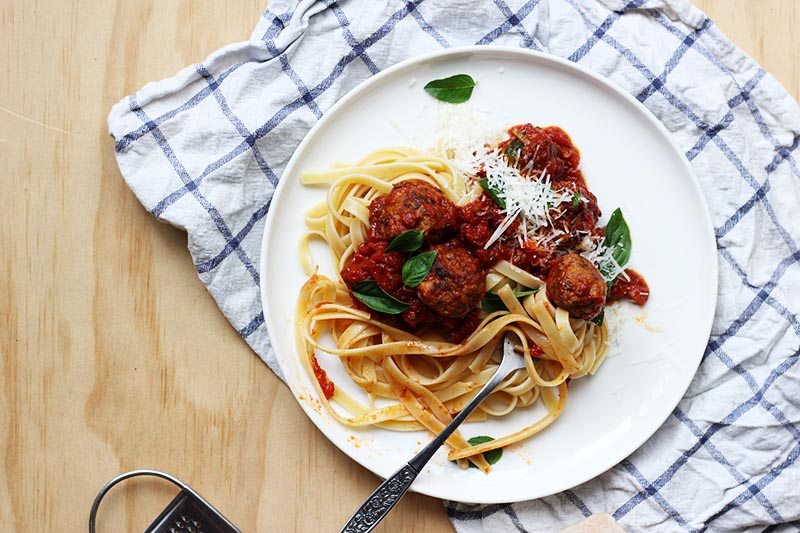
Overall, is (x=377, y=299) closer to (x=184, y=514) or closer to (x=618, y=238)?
(x=618, y=238)

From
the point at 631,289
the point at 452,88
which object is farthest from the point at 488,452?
the point at 452,88

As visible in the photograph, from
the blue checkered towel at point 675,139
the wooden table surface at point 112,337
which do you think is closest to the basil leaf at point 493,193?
the blue checkered towel at point 675,139

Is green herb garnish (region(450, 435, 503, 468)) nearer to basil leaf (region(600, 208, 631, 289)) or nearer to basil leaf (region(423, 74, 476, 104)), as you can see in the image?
basil leaf (region(600, 208, 631, 289))

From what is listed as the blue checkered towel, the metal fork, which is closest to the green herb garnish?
the metal fork

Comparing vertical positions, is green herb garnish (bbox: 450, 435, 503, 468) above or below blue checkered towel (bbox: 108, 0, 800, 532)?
below

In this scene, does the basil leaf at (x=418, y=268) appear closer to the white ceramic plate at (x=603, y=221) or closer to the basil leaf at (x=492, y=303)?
the basil leaf at (x=492, y=303)

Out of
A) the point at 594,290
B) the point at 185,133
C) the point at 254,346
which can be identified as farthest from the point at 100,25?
the point at 594,290

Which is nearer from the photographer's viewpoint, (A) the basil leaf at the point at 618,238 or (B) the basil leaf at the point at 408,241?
(B) the basil leaf at the point at 408,241
